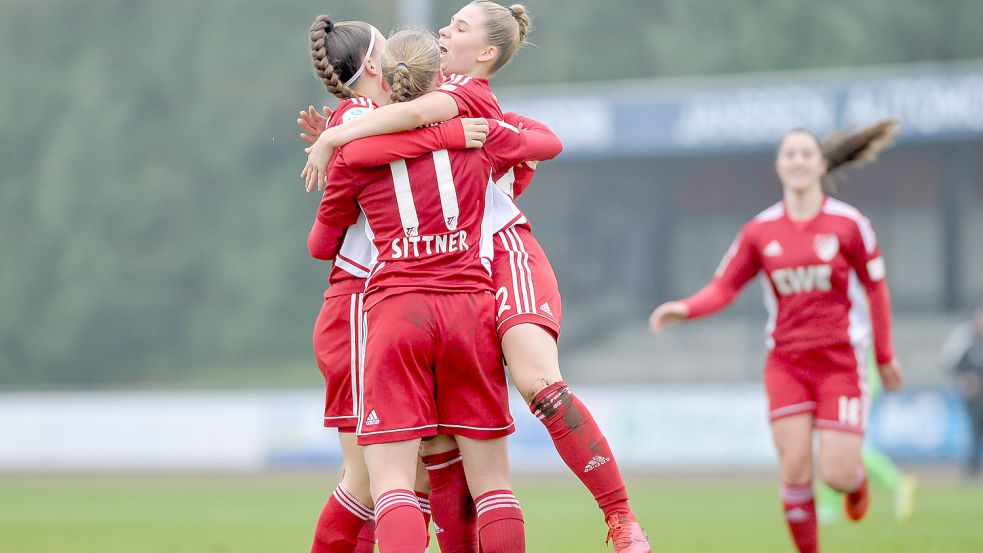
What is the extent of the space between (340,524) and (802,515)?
2.50 meters

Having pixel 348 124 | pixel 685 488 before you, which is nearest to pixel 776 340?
pixel 348 124

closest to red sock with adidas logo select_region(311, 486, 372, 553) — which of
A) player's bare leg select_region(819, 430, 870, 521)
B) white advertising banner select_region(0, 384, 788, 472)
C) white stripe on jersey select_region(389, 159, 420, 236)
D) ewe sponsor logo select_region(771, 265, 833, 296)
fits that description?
white stripe on jersey select_region(389, 159, 420, 236)

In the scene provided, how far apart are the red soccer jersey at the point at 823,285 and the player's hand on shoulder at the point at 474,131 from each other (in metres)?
2.29

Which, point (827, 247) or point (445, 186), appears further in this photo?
point (827, 247)

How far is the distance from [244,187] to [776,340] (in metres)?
26.2

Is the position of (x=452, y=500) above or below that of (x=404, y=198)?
below

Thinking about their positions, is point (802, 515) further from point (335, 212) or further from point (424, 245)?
point (335, 212)

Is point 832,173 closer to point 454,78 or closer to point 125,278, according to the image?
point 454,78

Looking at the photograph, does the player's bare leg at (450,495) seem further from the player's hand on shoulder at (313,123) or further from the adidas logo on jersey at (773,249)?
the adidas logo on jersey at (773,249)

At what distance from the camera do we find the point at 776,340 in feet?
21.8

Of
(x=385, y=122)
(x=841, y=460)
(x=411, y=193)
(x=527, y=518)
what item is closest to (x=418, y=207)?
(x=411, y=193)

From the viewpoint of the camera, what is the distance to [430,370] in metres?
4.50

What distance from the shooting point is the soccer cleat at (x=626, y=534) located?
4.41 metres

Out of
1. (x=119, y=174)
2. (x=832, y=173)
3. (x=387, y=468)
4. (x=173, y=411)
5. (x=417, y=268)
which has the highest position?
(x=119, y=174)
